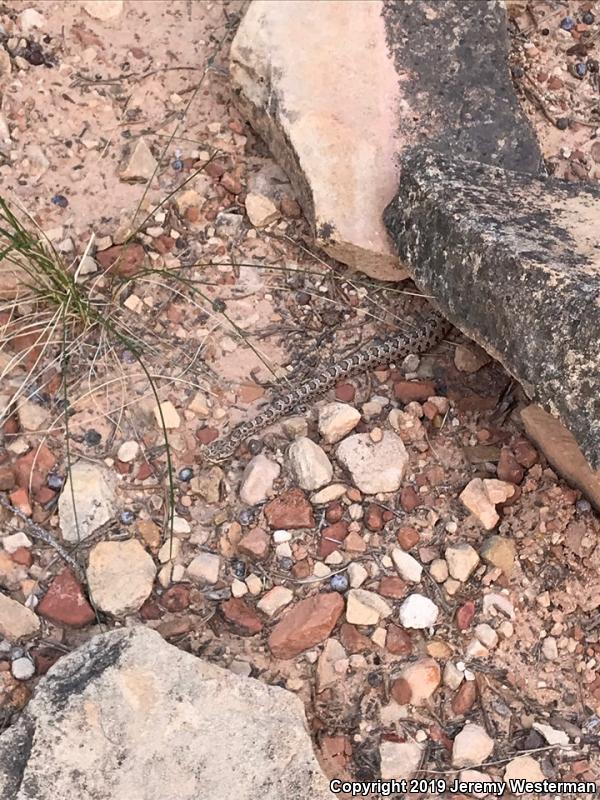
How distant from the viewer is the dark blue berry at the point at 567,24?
4.74 metres

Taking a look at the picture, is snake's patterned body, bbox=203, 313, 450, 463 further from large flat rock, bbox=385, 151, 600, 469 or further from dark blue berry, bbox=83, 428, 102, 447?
dark blue berry, bbox=83, 428, 102, 447

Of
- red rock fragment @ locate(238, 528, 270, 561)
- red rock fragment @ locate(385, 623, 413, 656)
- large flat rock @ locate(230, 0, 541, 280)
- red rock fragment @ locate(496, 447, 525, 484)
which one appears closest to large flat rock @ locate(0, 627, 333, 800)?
red rock fragment @ locate(385, 623, 413, 656)

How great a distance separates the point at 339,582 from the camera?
10.9ft

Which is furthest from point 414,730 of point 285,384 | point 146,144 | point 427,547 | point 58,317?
point 146,144

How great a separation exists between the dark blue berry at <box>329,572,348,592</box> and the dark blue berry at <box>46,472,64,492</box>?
1092 millimetres

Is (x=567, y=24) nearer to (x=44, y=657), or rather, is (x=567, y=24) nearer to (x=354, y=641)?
(x=354, y=641)

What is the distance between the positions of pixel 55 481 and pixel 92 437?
0.23 meters

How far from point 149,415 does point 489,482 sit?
1.35 meters

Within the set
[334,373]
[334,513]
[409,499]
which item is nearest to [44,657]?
[334,513]

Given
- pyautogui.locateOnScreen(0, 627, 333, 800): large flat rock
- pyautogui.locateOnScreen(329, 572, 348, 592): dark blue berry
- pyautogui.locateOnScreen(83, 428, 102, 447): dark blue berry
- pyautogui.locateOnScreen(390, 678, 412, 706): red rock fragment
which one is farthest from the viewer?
pyautogui.locateOnScreen(83, 428, 102, 447): dark blue berry

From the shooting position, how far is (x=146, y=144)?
4340 mm

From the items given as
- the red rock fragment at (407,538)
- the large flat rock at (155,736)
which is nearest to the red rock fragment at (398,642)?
the red rock fragment at (407,538)

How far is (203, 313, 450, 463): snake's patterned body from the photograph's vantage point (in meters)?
3.62

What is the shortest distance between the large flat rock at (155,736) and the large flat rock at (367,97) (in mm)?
1881
